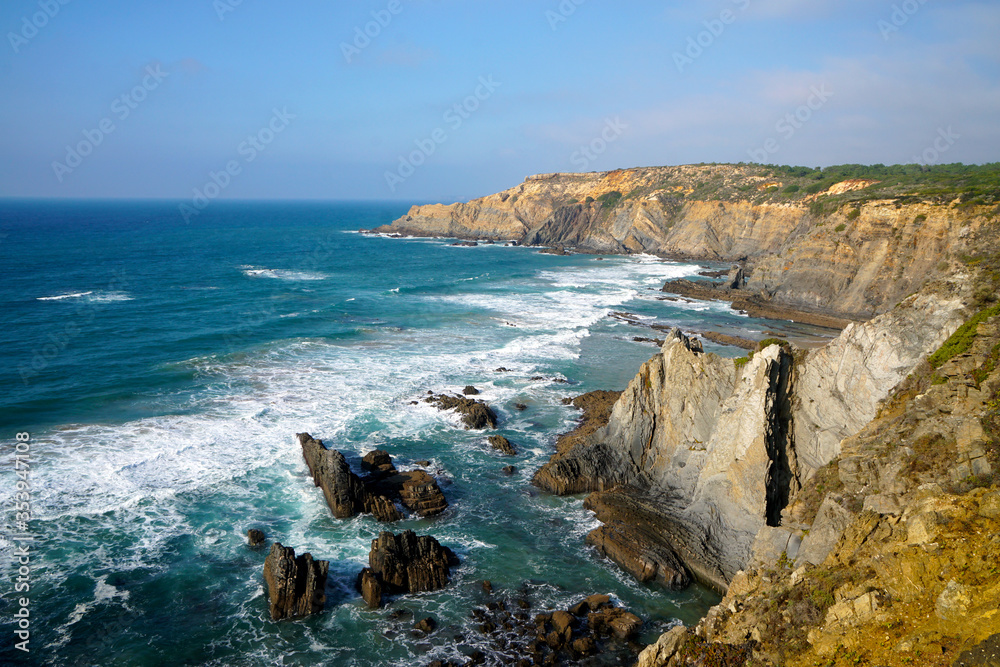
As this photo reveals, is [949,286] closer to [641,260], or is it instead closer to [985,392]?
[985,392]

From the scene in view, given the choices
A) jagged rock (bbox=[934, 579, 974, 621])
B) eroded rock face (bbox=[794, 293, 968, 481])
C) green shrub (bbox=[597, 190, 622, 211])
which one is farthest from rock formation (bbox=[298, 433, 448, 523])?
green shrub (bbox=[597, 190, 622, 211])

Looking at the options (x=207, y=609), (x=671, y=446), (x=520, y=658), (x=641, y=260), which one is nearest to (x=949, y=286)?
(x=671, y=446)

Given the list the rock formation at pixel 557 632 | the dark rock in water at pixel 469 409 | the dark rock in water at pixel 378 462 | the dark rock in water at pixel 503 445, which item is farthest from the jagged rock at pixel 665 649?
the dark rock in water at pixel 469 409

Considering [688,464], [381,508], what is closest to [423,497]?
[381,508]

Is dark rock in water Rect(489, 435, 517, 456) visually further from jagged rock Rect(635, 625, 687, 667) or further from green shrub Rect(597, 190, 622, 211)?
green shrub Rect(597, 190, 622, 211)

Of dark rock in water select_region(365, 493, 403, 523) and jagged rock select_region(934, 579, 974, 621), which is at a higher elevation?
jagged rock select_region(934, 579, 974, 621)

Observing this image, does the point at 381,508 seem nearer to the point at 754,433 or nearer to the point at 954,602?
the point at 754,433
